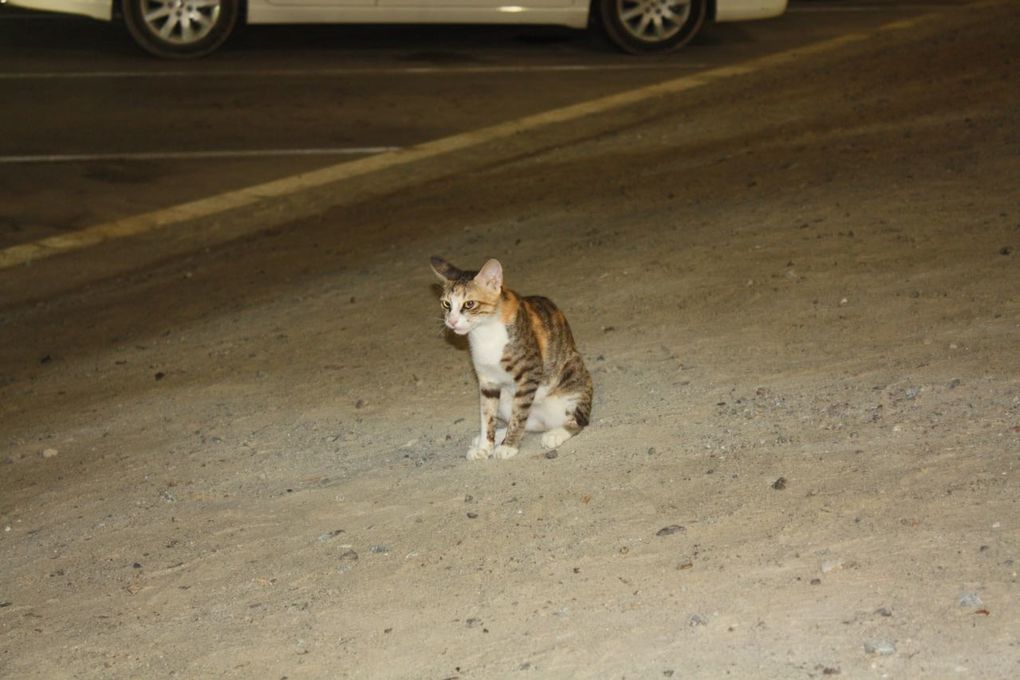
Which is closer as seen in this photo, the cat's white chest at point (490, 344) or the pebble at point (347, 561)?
the pebble at point (347, 561)

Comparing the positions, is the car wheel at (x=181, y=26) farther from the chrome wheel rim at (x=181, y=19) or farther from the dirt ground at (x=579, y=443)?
the dirt ground at (x=579, y=443)

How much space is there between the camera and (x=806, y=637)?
4.60 m

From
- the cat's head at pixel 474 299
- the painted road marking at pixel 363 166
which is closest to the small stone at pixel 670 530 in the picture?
the cat's head at pixel 474 299

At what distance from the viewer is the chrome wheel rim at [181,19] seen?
1533cm

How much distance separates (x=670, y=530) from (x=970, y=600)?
1.16 metres

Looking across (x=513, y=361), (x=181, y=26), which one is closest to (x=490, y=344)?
(x=513, y=361)

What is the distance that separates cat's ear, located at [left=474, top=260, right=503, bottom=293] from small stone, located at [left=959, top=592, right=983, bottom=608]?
92.3 inches

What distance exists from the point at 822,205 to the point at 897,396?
319 centimetres

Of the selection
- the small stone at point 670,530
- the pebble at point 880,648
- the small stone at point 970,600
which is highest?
the small stone at point 970,600

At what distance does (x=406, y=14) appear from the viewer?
15.4 meters

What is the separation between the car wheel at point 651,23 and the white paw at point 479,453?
9981 mm

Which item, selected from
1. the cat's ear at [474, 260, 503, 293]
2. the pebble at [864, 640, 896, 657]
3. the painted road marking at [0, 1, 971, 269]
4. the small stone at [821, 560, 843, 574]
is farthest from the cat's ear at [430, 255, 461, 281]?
the painted road marking at [0, 1, 971, 269]

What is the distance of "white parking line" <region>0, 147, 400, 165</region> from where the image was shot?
1263 centimetres

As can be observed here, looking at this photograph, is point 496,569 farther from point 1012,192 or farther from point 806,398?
point 1012,192
